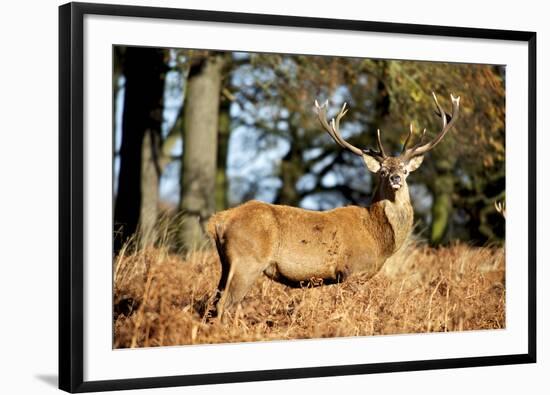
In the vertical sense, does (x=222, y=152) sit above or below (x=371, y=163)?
above

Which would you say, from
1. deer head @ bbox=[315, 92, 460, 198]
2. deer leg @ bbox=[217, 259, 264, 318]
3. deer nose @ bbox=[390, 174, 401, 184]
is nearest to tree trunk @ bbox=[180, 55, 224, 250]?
deer head @ bbox=[315, 92, 460, 198]

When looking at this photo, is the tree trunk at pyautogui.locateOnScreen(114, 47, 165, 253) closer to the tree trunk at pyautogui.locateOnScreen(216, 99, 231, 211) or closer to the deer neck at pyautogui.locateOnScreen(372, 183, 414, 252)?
the tree trunk at pyautogui.locateOnScreen(216, 99, 231, 211)

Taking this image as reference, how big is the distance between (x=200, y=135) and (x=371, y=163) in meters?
3.91

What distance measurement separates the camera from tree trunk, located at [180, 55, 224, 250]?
12.2m

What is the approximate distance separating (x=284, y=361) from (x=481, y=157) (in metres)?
5.75

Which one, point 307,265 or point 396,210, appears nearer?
point 307,265

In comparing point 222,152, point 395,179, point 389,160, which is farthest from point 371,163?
point 222,152

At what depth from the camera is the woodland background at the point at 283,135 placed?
11.8 m

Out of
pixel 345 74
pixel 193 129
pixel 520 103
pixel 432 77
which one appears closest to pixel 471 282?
pixel 520 103

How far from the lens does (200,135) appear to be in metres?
12.2

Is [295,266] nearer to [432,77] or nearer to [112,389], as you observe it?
[112,389]

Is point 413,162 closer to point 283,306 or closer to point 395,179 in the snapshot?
point 395,179

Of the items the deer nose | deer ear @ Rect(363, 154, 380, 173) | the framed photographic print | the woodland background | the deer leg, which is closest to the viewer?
the framed photographic print

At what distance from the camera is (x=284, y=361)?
754cm
